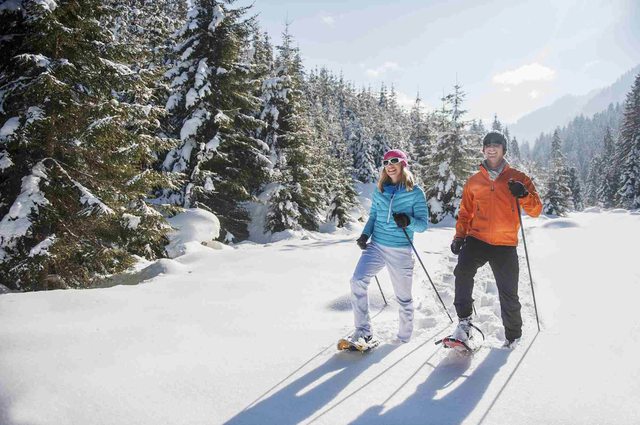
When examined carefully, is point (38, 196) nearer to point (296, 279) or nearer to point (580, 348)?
point (296, 279)

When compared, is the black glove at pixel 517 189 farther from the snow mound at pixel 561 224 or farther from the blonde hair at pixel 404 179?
the snow mound at pixel 561 224

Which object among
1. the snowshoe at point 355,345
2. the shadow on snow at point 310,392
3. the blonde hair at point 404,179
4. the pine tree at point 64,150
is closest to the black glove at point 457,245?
the blonde hair at point 404,179

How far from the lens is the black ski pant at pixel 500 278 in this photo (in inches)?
170

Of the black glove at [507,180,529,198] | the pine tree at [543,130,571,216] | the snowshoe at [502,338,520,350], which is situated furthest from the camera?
the pine tree at [543,130,571,216]

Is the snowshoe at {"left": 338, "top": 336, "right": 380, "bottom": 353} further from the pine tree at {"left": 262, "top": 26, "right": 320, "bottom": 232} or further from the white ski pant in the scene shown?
the pine tree at {"left": 262, "top": 26, "right": 320, "bottom": 232}

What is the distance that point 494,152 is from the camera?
443 cm

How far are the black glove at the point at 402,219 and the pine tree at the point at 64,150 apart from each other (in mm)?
5371

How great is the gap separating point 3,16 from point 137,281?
5694 millimetres

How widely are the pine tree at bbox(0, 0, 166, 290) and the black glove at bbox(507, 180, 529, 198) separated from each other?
6491mm

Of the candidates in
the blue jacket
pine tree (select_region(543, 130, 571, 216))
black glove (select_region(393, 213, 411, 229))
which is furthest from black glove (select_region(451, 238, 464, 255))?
pine tree (select_region(543, 130, 571, 216))

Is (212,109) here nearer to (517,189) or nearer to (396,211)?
(396,211)

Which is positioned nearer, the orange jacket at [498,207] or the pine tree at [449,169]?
the orange jacket at [498,207]

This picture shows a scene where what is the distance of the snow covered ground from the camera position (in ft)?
10.1

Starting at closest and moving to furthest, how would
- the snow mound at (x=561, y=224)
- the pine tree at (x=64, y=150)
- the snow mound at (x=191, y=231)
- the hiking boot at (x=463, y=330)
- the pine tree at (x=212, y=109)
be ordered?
the hiking boot at (x=463, y=330) < the pine tree at (x=64, y=150) < the snow mound at (x=191, y=231) < the pine tree at (x=212, y=109) < the snow mound at (x=561, y=224)
